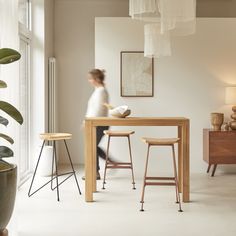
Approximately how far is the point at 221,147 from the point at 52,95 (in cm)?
282

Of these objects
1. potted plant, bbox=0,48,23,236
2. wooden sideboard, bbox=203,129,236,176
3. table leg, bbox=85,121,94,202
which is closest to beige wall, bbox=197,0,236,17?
wooden sideboard, bbox=203,129,236,176

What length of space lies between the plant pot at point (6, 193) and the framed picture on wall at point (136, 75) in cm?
376

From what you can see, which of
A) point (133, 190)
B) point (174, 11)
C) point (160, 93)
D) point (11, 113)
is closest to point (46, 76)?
point (160, 93)

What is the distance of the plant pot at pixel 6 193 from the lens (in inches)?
108

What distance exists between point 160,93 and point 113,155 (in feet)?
4.01

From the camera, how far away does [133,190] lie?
17.2ft

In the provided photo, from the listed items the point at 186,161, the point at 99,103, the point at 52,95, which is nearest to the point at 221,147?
the point at 186,161

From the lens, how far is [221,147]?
19.9ft

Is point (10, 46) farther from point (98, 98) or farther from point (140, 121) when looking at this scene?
point (98, 98)

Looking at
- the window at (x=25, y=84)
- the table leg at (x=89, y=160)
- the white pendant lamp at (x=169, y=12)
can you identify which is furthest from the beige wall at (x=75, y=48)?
the white pendant lamp at (x=169, y=12)

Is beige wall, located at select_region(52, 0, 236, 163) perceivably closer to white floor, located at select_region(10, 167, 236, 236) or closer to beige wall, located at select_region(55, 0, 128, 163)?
beige wall, located at select_region(55, 0, 128, 163)

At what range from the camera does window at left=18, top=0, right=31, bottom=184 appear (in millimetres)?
5953

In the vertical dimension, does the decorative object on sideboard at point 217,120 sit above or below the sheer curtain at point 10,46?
below

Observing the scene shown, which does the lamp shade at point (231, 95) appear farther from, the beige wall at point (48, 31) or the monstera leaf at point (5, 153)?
the monstera leaf at point (5, 153)
